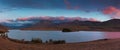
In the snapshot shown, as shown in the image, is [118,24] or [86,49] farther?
[118,24]

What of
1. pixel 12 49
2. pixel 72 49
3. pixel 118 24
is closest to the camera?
pixel 12 49

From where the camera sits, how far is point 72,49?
22.2m

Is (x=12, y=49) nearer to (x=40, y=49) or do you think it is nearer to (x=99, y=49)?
(x=40, y=49)

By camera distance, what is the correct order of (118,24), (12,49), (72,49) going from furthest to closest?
(118,24) < (72,49) < (12,49)

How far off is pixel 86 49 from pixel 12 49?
5.62 meters

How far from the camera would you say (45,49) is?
21672mm

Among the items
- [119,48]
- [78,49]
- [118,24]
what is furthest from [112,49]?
[118,24]

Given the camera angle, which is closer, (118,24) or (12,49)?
(12,49)

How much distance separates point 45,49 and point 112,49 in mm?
5136

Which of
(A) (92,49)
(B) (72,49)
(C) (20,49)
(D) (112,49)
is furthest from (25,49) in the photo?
(D) (112,49)

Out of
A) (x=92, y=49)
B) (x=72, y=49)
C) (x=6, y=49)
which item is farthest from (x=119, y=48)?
(x=6, y=49)

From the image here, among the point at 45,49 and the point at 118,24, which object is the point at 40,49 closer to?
the point at 45,49

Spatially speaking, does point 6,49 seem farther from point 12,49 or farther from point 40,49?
point 40,49

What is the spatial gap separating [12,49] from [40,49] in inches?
85.9
